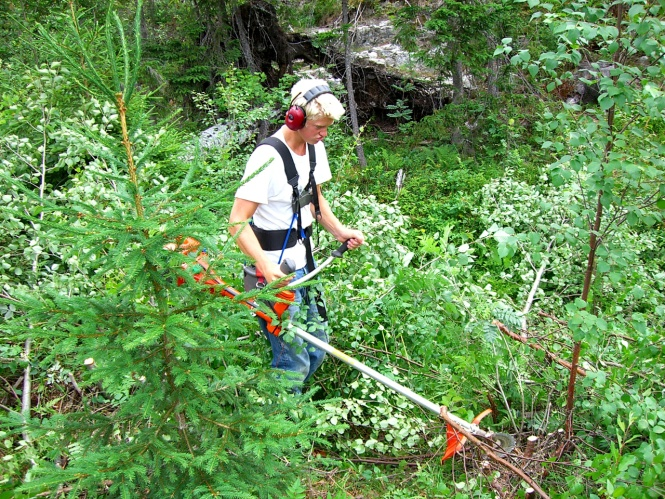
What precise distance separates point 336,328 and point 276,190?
4.87 ft

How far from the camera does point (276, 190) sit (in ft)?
10.5

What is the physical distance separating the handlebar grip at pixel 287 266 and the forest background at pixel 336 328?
1.54 feet

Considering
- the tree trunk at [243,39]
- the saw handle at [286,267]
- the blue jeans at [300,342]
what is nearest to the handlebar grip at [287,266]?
the saw handle at [286,267]

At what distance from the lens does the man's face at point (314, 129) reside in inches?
123

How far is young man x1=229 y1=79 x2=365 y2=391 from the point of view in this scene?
10.1 ft

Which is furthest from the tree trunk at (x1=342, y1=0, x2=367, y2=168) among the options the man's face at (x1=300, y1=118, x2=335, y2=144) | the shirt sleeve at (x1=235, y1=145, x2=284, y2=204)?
the shirt sleeve at (x1=235, y1=145, x2=284, y2=204)

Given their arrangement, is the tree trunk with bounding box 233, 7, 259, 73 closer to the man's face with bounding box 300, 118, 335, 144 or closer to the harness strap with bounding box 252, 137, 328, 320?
the harness strap with bounding box 252, 137, 328, 320

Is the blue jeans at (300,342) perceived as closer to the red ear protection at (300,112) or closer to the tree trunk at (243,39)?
the red ear protection at (300,112)

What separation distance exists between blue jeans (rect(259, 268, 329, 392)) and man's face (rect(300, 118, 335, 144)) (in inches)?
34.3

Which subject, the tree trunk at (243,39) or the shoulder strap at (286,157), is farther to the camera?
the tree trunk at (243,39)

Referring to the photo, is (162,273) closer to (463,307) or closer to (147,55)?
(463,307)

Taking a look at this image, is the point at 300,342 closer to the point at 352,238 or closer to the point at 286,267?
the point at 286,267

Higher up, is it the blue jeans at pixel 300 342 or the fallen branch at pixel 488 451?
the blue jeans at pixel 300 342

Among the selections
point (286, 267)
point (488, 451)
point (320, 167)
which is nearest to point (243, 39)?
point (320, 167)
